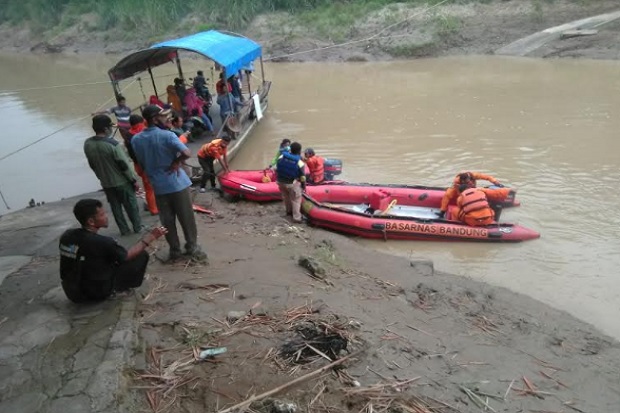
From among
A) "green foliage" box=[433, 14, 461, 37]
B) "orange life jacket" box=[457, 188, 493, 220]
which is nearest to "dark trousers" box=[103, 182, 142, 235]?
"orange life jacket" box=[457, 188, 493, 220]

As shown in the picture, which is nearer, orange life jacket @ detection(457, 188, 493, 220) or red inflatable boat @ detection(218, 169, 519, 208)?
orange life jacket @ detection(457, 188, 493, 220)

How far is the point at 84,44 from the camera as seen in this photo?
36562mm

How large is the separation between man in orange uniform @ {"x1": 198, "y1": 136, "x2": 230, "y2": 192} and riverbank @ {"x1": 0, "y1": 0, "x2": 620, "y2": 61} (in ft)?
54.9

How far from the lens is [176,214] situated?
5207 mm

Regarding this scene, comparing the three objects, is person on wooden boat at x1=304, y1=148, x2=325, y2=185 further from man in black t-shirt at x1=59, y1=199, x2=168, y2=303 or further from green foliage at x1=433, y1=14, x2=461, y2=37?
green foliage at x1=433, y1=14, x2=461, y2=37

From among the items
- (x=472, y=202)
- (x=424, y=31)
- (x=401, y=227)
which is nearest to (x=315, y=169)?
(x=401, y=227)

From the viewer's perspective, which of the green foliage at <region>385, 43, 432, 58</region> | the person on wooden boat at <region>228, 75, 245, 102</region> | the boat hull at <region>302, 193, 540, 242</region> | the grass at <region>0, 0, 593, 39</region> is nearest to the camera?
the boat hull at <region>302, 193, 540, 242</region>

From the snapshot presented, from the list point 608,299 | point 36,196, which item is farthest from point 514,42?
point 36,196

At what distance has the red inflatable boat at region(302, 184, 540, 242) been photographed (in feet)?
25.3

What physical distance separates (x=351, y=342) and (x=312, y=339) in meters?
0.31

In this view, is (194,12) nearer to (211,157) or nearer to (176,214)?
(211,157)

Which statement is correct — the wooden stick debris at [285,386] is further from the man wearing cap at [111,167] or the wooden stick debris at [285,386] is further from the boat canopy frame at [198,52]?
the boat canopy frame at [198,52]

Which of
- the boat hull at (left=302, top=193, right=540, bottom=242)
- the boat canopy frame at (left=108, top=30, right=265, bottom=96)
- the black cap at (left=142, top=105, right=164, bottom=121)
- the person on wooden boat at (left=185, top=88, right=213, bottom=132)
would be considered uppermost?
the black cap at (left=142, top=105, right=164, bottom=121)

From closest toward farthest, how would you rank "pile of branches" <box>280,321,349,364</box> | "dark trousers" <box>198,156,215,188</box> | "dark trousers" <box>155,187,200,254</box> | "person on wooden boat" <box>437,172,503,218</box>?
"pile of branches" <box>280,321,349,364</box> → "dark trousers" <box>155,187,200,254</box> → "person on wooden boat" <box>437,172,503,218</box> → "dark trousers" <box>198,156,215,188</box>
